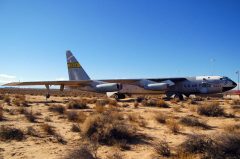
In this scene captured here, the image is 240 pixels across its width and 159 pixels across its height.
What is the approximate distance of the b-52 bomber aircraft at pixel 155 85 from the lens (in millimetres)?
32750

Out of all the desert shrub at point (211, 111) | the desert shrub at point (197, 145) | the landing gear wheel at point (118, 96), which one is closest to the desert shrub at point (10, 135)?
the desert shrub at point (197, 145)

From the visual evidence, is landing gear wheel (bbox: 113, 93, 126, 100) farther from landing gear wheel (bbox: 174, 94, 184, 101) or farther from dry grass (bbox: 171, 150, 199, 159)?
dry grass (bbox: 171, 150, 199, 159)

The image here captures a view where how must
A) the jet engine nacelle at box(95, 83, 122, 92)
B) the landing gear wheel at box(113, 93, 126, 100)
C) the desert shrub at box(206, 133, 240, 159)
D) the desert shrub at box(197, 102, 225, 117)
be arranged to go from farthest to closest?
the landing gear wheel at box(113, 93, 126, 100), the jet engine nacelle at box(95, 83, 122, 92), the desert shrub at box(197, 102, 225, 117), the desert shrub at box(206, 133, 240, 159)

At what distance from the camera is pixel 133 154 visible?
7.38 m

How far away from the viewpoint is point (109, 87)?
34156mm

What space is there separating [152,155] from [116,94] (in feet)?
96.7

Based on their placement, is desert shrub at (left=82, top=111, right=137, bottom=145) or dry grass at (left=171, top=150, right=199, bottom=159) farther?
desert shrub at (left=82, top=111, right=137, bottom=145)

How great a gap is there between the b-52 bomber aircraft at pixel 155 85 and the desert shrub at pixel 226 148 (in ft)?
88.8

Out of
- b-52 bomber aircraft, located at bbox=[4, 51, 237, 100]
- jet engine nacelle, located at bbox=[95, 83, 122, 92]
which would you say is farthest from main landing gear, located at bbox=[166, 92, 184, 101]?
jet engine nacelle, located at bbox=[95, 83, 122, 92]

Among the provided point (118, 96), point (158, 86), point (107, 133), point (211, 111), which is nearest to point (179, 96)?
point (158, 86)

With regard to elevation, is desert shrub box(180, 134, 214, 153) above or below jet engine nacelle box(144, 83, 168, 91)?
below

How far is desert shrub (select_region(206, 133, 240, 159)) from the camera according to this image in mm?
6309

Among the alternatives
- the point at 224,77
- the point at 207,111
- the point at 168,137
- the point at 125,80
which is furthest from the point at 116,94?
the point at 168,137

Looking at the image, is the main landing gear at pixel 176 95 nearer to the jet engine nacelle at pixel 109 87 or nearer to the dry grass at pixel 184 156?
the jet engine nacelle at pixel 109 87
